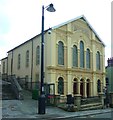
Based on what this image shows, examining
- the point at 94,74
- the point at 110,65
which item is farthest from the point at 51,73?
the point at 110,65

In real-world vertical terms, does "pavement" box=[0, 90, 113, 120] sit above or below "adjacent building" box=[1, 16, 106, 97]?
below

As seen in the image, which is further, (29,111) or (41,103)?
(29,111)

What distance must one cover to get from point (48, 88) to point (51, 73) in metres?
2.79

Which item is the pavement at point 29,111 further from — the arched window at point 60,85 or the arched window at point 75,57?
the arched window at point 75,57

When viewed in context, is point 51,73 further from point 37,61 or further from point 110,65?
point 110,65

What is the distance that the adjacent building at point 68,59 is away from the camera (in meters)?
34.2

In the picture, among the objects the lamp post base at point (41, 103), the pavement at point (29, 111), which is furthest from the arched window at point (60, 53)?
the lamp post base at point (41, 103)

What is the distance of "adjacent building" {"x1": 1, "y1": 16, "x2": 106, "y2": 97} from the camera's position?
34.2 metres

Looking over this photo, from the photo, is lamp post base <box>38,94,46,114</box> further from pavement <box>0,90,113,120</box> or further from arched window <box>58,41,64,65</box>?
arched window <box>58,41,64,65</box>

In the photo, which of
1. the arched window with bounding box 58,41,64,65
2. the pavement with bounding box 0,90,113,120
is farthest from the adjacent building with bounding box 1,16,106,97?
the pavement with bounding box 0,90,113,120

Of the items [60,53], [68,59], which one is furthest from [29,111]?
[68,59]

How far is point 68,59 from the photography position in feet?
118

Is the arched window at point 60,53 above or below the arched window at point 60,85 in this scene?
above

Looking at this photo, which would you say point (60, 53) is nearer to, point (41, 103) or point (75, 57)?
point (75, 57)
